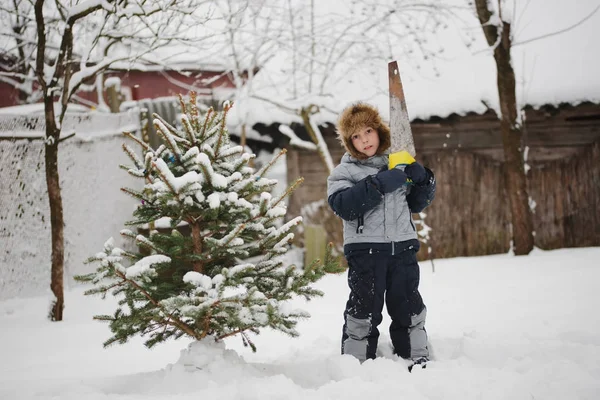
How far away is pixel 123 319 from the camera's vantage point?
8.86 feet

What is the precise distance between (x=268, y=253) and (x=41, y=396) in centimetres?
150

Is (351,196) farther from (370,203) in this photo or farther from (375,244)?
(375,244)

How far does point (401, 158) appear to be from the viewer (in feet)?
9.53

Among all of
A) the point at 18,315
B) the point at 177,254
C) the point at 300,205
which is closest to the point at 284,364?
the point at 177,254

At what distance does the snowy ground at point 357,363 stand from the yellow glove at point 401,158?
116 cm

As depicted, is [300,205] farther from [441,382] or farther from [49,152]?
[441,382]

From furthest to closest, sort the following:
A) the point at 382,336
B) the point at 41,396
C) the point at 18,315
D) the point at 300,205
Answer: the point at 300,205
the point at 18,315
the point at 382,336
the point at 41,396

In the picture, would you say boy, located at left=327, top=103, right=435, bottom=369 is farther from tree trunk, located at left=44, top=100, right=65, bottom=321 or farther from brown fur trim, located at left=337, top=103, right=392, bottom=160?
tree trunk, located at left=44, top=100, right=65, bottom=321

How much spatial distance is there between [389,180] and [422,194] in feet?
1.22

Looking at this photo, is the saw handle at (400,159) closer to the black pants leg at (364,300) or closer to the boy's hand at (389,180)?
the boy's hand at (389,180)

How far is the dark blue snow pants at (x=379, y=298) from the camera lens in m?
3.00

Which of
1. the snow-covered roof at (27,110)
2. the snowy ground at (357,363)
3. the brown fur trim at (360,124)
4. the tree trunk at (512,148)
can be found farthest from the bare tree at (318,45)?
the brown fur trim at (360,124)

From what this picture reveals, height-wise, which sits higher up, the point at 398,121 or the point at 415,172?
the point at 398,121

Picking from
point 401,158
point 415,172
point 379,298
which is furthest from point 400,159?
point 379,298
